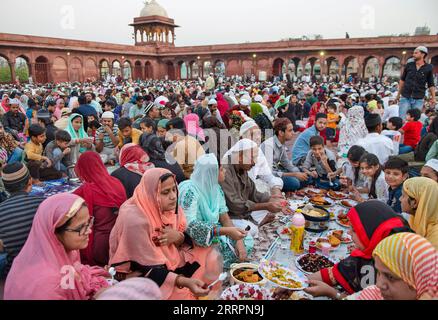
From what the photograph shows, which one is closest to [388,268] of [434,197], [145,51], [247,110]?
[434,197]

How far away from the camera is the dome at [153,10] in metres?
36.1

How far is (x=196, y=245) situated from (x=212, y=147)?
2901 mm

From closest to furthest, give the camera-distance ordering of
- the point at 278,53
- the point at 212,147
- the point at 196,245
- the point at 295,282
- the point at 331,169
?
the point at 295,282 < the point at 196,245 < the point at 331,169 < the point at 212,147 < the point at 278,53

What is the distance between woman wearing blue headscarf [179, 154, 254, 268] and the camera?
2316 mm

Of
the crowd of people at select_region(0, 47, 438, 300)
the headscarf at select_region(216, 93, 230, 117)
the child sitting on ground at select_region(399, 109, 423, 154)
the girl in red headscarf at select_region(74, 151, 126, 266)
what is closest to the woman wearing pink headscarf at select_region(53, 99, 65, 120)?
the crowd of people at select_region(0, 47, 438, 300)

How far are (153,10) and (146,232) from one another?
1543 inches

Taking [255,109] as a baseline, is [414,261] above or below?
below

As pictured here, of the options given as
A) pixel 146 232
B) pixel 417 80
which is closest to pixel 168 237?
pixel 146 232

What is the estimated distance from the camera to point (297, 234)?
7.98 feet

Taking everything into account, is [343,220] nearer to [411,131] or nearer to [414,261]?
[414,261]

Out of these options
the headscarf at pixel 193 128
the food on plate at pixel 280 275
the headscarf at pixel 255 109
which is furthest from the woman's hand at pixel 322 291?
the headscarf at pixel 255 109

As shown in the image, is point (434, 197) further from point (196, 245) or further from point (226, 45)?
point (226, 45)
